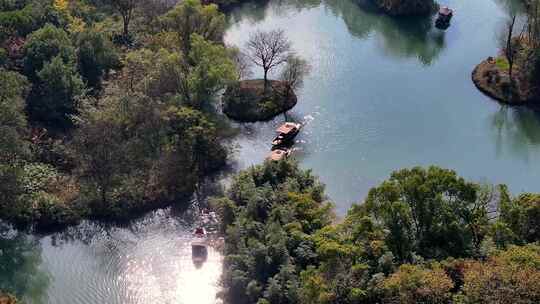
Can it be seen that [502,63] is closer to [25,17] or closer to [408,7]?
[408,7]

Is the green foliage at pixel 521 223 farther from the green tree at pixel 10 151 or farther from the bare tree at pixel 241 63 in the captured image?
the green tree at pixel 10 151

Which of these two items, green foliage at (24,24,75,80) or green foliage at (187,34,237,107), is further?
green foliage at (24,24,75,80)

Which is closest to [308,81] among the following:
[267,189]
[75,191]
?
[267,189]

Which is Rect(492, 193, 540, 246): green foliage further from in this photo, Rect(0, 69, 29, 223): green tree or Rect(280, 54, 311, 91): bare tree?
Rect(0, 69, 29, 223): green tree

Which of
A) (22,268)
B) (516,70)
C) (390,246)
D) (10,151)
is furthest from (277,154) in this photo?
(516,70)

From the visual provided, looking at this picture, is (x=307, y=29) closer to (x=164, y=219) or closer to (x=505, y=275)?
(x=164, y=219)

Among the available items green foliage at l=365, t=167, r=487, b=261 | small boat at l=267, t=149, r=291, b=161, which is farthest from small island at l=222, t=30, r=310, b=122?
green foliage at l=365, t=167, r=487, b=261
